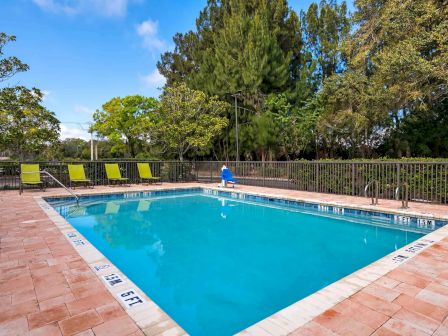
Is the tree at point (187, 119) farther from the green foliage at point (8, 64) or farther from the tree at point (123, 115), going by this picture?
the green foliage at point (8, 64)

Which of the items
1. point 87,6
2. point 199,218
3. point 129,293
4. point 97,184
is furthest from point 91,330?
point 87,6

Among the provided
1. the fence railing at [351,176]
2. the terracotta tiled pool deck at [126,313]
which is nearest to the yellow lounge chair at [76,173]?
the fence railing at [351,176]

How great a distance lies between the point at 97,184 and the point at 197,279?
10051mm

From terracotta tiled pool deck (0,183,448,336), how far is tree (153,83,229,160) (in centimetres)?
1306

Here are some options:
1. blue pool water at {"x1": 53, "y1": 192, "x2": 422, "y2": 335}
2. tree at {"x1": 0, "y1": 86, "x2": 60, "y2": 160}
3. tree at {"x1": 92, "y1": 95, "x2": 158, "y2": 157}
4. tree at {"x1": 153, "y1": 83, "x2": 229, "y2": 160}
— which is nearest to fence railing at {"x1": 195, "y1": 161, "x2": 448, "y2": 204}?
blue pool water at {"x1": 53, "y1": 192, "x2": 422, "y2": 335}

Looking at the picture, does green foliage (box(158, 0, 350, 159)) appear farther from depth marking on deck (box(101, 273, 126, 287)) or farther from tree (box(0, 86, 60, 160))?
depth marking on deck (box(101, 273, 126, 287))

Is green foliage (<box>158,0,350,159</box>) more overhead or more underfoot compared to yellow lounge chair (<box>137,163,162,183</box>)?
more overhead

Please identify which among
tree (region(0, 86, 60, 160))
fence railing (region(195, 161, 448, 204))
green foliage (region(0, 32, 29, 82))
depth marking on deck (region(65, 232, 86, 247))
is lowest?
depth marking on deck (region(65, 232, 86, 247))

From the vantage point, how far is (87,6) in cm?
1188

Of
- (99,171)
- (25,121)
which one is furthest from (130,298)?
(25,121)

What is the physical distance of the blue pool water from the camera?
10.0ft

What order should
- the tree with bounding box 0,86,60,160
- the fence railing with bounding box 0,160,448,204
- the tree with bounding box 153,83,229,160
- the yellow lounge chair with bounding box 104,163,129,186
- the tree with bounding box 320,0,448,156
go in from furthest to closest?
1. the tree with bounding box 153,83,229,160
2. the tree with bounding box 0,86,60,160
3. the yellow lounge chair with bounding box 104,163,129,186
4. the tree with bounding box 320,0,448,156
5. the fence railing with bounding box 0,160,448,204

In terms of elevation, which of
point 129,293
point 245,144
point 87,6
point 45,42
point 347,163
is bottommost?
point 129,293

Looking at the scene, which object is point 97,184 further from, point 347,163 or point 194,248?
point 347,163
